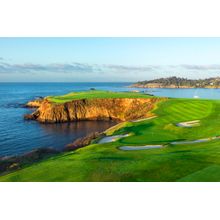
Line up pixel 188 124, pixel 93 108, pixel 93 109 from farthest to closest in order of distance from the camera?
pixel 93 108 < pixel 93 109 < pixel 188 124

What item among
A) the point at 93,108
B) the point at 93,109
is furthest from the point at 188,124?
A: the point at 93,108

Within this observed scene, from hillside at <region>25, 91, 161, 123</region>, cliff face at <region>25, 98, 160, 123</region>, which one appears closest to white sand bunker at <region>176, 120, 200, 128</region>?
hillside at <region>25, 91, 161, 123</region>

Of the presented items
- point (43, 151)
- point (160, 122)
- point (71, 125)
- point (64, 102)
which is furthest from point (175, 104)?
point (43, 151)

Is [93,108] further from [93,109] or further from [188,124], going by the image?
[188,124]

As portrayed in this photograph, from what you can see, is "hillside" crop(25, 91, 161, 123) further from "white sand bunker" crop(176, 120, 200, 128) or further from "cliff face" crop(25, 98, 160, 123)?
"white sand bunker" crop(176, 120, 200, 128)

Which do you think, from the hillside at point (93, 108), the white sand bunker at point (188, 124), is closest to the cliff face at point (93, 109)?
the hillside at point (93, 108)

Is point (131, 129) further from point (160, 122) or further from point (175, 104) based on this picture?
point (175, 104)

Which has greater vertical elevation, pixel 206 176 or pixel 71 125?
pixel 206 176

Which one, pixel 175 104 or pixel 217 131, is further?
pixel 175 104
